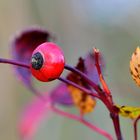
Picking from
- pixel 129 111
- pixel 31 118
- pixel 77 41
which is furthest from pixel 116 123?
pixel 77 41

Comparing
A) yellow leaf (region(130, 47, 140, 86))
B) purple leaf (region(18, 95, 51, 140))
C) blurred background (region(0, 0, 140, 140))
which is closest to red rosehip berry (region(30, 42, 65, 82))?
yellow leaf (region(130, 47, 140, 86))

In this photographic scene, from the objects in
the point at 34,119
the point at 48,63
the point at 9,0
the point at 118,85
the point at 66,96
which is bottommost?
the point at 118,85

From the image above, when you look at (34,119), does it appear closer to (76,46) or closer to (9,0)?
(9,0)

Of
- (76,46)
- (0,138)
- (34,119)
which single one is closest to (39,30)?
(34,119)

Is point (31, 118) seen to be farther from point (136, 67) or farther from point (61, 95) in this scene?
point (136, 67)

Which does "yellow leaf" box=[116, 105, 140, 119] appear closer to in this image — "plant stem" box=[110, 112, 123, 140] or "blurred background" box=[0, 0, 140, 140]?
"plant stem" box=[110, 112, 123, 140]
